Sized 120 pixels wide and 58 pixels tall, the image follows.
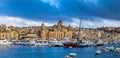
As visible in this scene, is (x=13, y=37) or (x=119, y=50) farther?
(x=13, y=37)

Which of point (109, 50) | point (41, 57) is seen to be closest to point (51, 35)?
point (109, 50)

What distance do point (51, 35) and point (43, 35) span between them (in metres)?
4.96

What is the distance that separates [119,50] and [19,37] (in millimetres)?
119917

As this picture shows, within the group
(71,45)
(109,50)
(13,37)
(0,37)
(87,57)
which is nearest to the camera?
(87,57)

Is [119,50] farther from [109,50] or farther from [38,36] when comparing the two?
[38,36]

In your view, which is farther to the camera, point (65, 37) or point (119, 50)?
point (65, 37)

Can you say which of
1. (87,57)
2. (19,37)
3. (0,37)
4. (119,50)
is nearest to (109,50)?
(119,50)

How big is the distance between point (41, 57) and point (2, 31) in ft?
380

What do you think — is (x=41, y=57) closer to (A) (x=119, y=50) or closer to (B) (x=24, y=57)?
(B) (x=24, y=57)

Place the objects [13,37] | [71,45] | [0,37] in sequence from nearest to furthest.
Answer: [71,45]
[0,37]
[13,37]

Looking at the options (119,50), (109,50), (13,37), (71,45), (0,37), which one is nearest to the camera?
(119,50)

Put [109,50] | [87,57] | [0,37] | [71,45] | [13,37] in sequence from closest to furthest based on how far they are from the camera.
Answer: [87,57], [109,50], [71,45], [0,37], [13,37]

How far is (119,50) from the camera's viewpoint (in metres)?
83.9

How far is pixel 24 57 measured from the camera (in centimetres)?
7281
